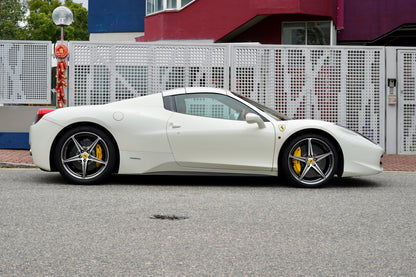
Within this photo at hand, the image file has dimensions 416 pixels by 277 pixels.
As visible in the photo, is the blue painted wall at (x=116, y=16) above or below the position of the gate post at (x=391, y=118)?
above

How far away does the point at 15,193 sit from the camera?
6.98 m

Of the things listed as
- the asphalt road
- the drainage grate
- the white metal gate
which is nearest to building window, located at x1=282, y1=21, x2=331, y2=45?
the white metal gate

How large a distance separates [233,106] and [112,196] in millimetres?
2013

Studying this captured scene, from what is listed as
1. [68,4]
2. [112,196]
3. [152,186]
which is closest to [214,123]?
[152,186]

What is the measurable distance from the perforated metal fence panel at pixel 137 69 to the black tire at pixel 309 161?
4979 mm

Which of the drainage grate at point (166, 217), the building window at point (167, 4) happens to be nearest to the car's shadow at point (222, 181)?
the drainage grate at point (166, 217)

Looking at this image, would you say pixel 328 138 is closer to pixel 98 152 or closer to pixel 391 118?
pixel 98 152

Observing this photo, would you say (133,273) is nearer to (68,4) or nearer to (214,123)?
(214,123)

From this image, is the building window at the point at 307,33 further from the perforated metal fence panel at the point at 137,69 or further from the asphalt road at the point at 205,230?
the asphalt road at the point at 205,230

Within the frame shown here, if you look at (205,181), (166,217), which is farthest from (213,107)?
(166,217)

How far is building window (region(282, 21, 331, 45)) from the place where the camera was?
21016mm

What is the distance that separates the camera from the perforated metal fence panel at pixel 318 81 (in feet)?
40.7

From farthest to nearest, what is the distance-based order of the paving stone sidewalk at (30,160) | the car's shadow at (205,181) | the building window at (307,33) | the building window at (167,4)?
the building window at (167,4) → the building window at (307,33) → the paving stone sidewalk at (30,160) → the car's shadow at (205,181)

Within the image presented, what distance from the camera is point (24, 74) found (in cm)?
1256
